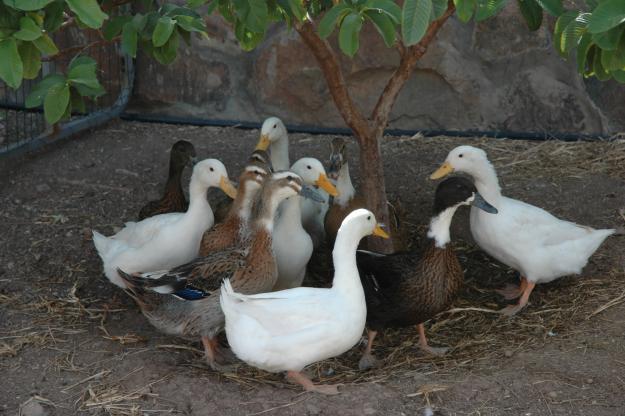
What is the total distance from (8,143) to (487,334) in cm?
396

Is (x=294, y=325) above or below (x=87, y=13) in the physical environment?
below

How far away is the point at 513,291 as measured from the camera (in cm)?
533

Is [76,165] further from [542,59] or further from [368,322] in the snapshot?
[542,59]

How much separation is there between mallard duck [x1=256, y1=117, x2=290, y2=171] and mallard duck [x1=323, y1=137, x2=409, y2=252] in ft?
1.68

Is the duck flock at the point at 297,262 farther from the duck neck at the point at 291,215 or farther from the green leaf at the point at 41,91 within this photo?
Answer: the green leaf at the point at 41,91

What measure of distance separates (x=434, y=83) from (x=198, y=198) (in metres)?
2.65

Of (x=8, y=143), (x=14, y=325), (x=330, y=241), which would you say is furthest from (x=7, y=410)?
(x=8, y=143)

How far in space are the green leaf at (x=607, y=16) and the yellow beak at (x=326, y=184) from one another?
88.6 inches

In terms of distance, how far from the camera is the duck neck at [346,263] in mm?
4180

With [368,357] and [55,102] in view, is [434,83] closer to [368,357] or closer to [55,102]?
[368,357]

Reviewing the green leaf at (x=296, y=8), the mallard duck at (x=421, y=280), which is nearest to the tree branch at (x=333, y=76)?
the mallard duck at (x=421, y=280)

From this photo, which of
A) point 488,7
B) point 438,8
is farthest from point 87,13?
point 488,7

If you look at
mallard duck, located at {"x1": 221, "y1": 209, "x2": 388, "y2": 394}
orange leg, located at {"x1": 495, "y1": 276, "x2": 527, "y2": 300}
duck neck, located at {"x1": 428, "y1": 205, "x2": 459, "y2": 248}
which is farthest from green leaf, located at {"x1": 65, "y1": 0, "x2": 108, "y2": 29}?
orange leg, located at {"x1": 495, "y1": 276, "x2": 527, "y2": 300}

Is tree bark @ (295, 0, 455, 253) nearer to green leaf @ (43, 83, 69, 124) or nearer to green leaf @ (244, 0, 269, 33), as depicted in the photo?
green leaf @ (244, 0, 269, 33)
